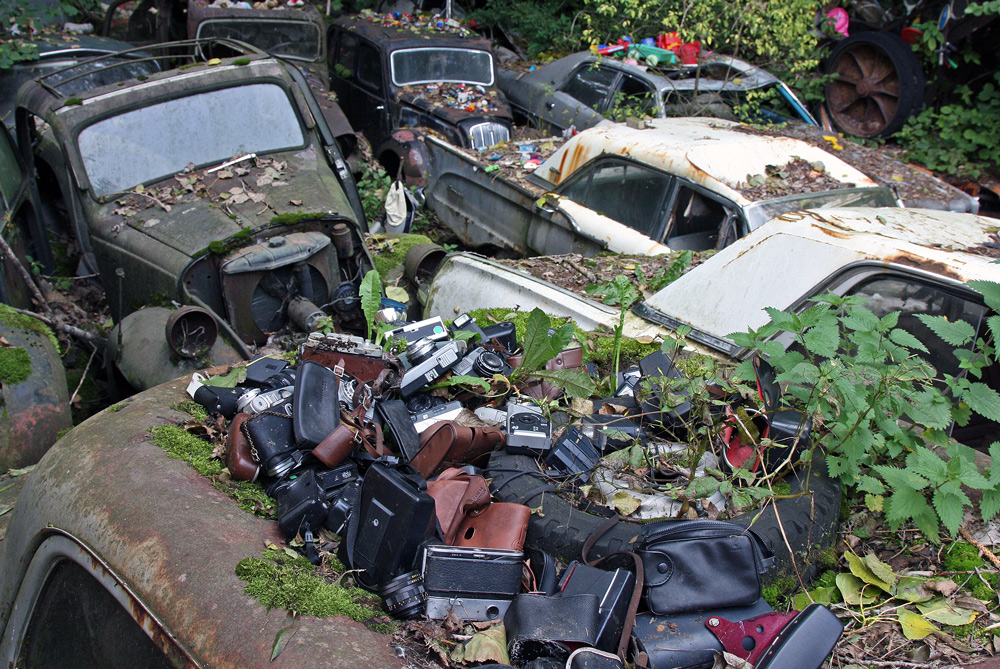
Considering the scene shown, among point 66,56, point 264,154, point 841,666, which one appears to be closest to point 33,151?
point 264,154

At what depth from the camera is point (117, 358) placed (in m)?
3.96

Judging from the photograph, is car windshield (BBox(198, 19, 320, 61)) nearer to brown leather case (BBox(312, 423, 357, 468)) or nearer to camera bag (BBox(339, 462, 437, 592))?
brown leather case (BBox(312, 423, 357, 468))

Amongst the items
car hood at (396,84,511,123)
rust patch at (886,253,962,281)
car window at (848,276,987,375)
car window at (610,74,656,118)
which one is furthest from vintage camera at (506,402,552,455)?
car hood at (396,84,511,123)

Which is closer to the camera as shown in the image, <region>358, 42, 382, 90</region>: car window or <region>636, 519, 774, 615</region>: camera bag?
<region>636, 519, 774, 615</region>: camera bag

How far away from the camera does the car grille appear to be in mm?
7836

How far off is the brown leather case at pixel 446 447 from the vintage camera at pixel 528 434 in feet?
0.31

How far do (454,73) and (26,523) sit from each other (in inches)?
309

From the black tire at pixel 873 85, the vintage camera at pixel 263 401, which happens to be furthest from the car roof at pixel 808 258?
the black tire at pixel 873 85

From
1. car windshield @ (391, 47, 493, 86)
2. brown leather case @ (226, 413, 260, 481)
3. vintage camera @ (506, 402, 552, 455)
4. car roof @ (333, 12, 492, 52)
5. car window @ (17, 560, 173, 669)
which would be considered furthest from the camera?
car roof @ (333, 12, 492, 52)

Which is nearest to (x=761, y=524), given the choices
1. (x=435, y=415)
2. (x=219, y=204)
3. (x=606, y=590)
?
(x=606, y=590)

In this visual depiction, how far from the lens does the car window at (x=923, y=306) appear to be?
99.5 inches

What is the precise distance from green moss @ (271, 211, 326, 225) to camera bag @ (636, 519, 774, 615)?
11.4 ft

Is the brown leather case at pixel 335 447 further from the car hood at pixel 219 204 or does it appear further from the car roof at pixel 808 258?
the car hood at pixel 219 204

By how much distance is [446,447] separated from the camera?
226cm
